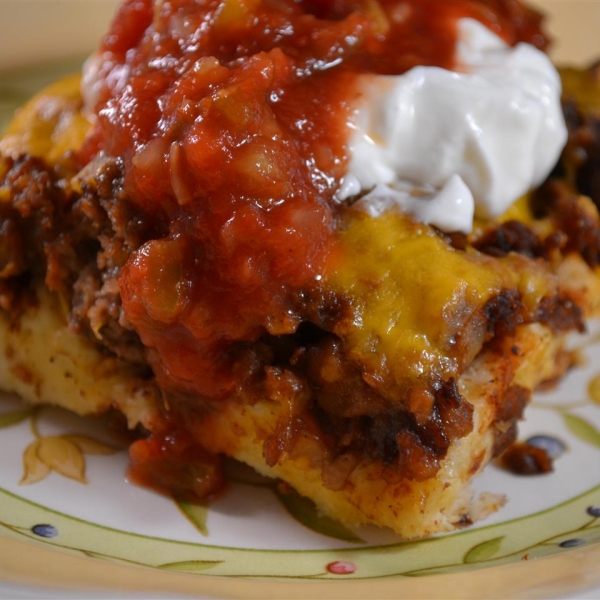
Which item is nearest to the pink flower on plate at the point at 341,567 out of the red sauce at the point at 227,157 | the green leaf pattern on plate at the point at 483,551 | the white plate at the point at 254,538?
the white plate at the point at 254,538

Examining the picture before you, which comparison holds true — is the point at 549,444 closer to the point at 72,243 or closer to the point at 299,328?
the point at 299,328

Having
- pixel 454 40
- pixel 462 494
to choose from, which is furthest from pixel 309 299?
pixel 454 40

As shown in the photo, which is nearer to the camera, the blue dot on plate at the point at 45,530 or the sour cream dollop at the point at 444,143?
the blue dot on plate at the point at 45,530

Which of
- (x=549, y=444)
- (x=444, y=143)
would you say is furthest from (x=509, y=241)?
(x=549, y=444)

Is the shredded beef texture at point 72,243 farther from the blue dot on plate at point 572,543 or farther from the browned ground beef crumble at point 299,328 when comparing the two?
the blue dot on plate at point 572,543

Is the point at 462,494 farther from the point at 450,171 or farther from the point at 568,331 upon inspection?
the point at 450,171

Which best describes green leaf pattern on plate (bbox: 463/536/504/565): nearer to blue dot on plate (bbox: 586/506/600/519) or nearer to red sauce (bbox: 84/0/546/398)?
blue dot on plate (bbox: 586/506/600/519)

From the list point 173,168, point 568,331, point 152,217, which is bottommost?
point 568,331
